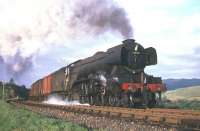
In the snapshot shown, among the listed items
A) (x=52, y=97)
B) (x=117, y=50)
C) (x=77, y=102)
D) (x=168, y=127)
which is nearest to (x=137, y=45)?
(x=117, y=50)

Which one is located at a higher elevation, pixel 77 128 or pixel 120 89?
pixel 120 89

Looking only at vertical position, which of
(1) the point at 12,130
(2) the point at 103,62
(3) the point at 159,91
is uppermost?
(2) the point at 103,62

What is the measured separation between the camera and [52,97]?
157 ft

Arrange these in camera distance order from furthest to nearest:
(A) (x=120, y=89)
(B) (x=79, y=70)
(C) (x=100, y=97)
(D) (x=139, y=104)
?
(B) (x=79, y=70) < (C) (x=100, y=97) < (D) (x=139, y=104) < (A) (x=120, y=89)

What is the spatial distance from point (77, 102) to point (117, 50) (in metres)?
10.5

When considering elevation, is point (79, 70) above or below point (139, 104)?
above

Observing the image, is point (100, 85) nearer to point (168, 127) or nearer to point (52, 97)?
point (168, 127)

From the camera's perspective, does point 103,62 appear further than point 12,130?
Yes

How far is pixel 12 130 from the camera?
1672 cm

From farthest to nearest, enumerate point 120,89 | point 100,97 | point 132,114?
1. point 100,97
2. point 120,89
3. point 132,114

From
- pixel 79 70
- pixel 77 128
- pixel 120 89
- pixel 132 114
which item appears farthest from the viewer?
pixel 79 70

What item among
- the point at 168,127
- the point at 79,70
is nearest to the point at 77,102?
the point at 79,70

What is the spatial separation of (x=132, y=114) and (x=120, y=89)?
21.2 feet

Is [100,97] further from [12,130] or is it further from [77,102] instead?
[12,130]
